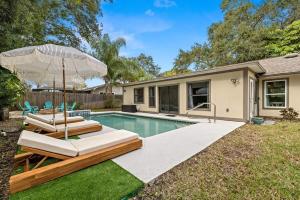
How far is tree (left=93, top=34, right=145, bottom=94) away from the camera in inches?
700

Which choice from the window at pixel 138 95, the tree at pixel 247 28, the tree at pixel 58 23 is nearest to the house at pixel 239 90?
the window at pixel 138 95

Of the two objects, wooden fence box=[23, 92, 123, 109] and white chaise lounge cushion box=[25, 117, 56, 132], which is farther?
wooden fence box=[23, 92, 123, 109]

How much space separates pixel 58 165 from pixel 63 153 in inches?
11.8

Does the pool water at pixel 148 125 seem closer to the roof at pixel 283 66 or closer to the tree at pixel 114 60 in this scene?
the roof at pixel 283 66

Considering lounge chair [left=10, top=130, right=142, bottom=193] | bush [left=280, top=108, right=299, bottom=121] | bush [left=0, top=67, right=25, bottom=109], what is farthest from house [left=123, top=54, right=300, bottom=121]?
bush [left=0, top=67, right=25, bottom=109]

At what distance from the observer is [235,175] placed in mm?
2980

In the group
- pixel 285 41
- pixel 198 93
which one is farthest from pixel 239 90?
pixel 285 41

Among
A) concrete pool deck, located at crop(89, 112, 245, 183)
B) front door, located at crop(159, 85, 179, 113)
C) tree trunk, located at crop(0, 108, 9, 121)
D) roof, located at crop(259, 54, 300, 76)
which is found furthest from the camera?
front door, located at crop(159, 85, 179, 113)

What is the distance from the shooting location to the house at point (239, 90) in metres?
8.23

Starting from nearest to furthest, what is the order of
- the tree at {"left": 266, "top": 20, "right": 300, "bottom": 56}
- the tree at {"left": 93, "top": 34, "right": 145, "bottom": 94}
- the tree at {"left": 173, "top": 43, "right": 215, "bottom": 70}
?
1. the tree at {"left": 266, "top": 20, "right": 300, "bottom": 56}
2. the tree at {"left": 93, "top": 34, "right": 145, "bottom": 94}
3. the tree at {"left": 173, "top": 43, "right": 215, "bottom": 70}

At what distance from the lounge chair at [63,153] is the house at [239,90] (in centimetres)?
657

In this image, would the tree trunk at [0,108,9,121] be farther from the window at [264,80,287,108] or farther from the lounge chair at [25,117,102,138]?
the window at [264,80,287,108]

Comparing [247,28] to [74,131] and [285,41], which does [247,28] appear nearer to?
[285,41]

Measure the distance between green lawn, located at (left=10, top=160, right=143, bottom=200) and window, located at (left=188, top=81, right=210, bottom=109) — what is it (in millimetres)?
8093
